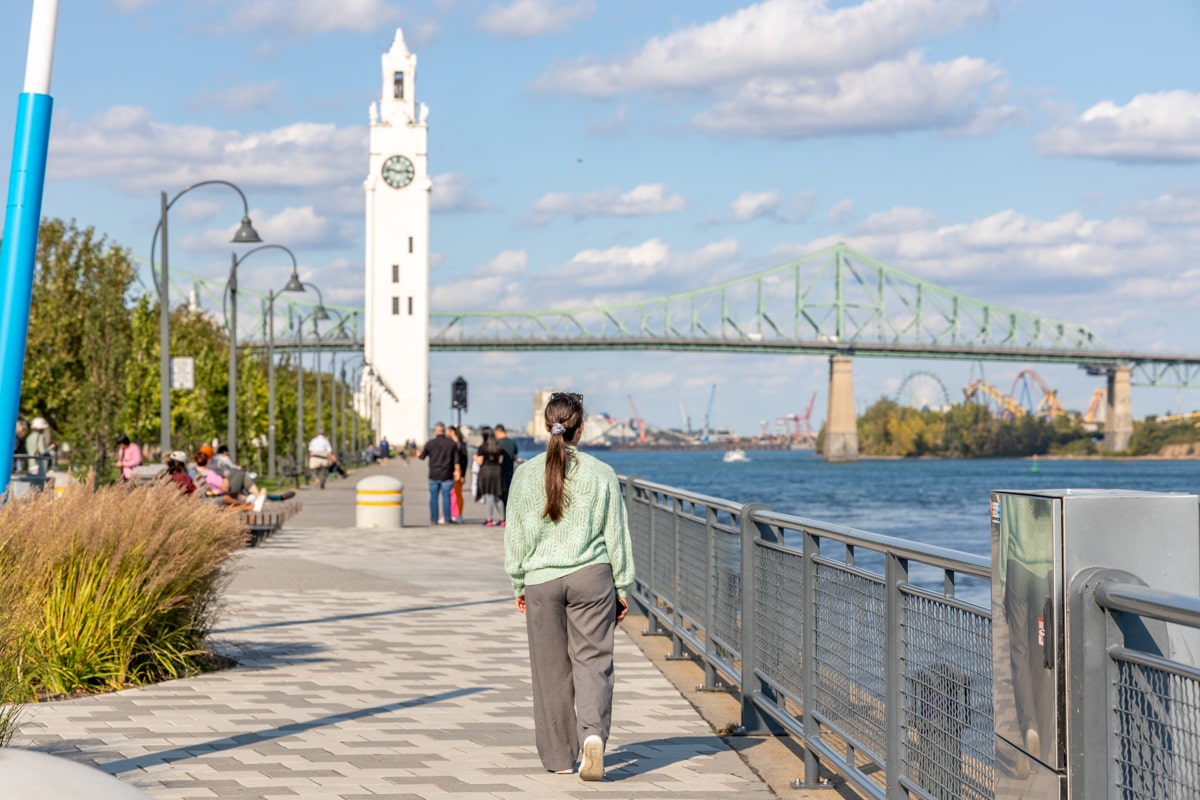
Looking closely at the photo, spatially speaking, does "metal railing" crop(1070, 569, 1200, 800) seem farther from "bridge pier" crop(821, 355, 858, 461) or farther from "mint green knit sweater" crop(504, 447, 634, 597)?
"bridge pier" crop(821, 355, 858, 461)

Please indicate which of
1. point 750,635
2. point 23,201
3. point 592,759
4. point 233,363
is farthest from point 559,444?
point 233,363

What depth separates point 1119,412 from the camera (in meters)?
121

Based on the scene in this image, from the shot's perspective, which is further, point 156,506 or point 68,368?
point 68,368

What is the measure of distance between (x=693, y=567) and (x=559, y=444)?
3732 millimetres

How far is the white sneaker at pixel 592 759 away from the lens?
263 inches

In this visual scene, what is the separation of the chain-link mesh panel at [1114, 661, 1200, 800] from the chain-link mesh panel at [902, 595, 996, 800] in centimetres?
100

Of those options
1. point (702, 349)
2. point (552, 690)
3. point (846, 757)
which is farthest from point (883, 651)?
point (702, 349)

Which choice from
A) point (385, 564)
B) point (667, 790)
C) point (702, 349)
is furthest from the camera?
point (702, 349)

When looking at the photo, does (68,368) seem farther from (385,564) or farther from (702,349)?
(702,349)

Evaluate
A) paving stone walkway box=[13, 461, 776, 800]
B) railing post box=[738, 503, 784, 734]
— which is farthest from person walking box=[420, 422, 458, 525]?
railing post box=[738, 503, 784, 734]

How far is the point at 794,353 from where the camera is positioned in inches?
4503

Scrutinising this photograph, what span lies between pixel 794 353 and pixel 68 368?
2833 inches

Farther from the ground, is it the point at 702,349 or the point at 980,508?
the point at 702,349

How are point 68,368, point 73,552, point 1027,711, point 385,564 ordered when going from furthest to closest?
point 68,368 → point 385,564 → point 73,552 → point 1027,711
